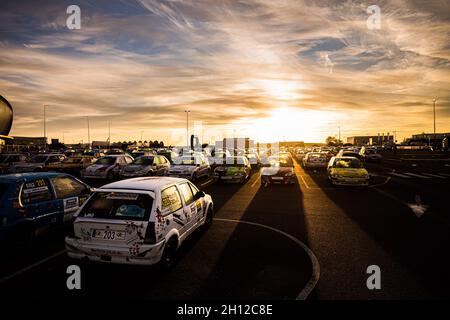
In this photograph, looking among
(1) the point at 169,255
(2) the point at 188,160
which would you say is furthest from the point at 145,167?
(1) the point at 169,255

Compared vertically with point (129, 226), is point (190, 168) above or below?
above

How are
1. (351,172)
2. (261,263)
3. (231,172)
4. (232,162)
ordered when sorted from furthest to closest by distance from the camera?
(232,162) → (231,172) → (351,172) → (261,263)

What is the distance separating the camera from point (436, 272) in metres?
5.08

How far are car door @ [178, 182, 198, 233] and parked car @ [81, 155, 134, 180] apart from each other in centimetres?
1302

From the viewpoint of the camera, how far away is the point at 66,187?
7.20 meters

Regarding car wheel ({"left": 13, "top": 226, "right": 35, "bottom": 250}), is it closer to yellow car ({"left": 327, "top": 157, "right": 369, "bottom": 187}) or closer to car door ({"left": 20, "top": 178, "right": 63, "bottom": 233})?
car door ({"left": 20, "top": 178, "right": 63, "bottom": 233})

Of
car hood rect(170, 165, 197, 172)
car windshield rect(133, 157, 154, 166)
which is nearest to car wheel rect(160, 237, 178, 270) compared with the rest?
car hood rect(170, 165, 197, 172)

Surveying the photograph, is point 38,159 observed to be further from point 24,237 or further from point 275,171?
point 24,237

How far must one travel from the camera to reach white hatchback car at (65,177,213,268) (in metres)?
4.73

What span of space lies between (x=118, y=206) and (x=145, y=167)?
43.9 feet

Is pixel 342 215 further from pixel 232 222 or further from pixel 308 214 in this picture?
pixel 232 222

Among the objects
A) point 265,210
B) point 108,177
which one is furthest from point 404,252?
point 108,177

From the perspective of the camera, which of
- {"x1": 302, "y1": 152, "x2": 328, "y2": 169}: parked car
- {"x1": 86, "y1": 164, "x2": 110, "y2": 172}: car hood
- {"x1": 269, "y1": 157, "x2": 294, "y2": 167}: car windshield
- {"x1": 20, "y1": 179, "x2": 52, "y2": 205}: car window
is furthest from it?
{"x1": 302, "y1": 152, "x2": 328, "y2": 169}: parked car
